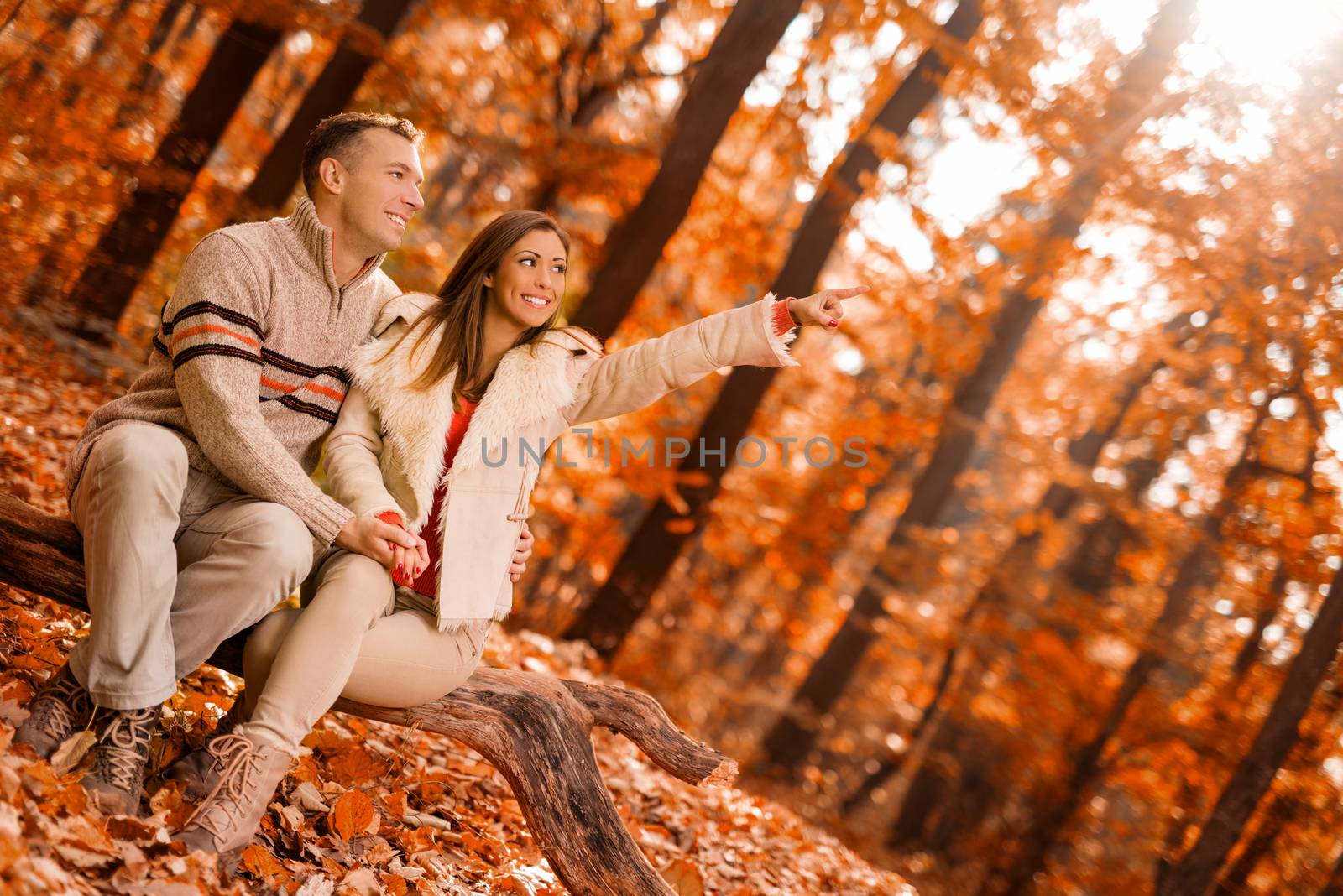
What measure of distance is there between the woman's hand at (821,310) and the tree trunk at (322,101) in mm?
6246

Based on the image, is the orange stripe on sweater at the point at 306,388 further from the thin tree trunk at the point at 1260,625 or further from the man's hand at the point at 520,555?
the thin tree trunk at the point at 1260,625

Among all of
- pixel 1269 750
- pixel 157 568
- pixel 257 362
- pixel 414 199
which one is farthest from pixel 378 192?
pixel 1269 750

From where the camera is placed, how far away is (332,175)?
2842 millimetres

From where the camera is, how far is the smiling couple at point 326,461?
95.6 inches

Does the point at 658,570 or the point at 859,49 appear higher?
the point at 859,49

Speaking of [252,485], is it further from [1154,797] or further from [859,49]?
[1154,797]

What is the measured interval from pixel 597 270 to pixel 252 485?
4.21 metres

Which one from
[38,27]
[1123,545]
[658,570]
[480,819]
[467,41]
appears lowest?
[480,819]

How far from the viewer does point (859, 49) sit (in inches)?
334

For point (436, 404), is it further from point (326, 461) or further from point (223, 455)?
point (223, 455)

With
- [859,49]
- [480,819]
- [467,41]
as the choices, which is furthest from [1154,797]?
[467,41]

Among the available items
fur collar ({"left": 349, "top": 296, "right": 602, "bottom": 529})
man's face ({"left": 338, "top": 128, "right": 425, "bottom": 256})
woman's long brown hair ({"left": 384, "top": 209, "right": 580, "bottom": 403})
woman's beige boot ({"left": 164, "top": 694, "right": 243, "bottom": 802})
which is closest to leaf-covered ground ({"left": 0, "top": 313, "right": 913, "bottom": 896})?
woman's beige boot ({"left": 164, "top": 694, "right": 243, "bottom": 802})

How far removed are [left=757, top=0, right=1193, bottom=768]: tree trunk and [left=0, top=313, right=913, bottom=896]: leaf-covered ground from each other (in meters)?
4.73

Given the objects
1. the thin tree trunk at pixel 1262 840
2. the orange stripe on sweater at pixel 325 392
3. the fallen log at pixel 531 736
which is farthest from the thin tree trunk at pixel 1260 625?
the orange stripe on sweater at pixel 325 392
